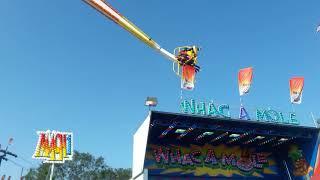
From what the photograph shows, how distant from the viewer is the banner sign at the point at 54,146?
3104 centimetres

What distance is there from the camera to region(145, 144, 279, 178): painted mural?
146 ft

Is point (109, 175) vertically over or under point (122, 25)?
under

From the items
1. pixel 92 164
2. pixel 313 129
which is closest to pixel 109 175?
pixel 92 164

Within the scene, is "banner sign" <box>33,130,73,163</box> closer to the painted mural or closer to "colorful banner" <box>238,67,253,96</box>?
the painted mural

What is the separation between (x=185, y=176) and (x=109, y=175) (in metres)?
68.1

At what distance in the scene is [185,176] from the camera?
1766 inches

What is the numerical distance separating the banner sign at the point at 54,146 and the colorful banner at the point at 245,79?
2300 centimetres

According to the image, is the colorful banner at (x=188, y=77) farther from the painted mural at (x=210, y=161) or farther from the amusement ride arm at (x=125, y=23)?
the painted mural at (x=210, y=161)

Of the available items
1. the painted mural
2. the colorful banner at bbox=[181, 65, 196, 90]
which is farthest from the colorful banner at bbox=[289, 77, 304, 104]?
the colorful banner at bbox=[181, 65, 196, 90]

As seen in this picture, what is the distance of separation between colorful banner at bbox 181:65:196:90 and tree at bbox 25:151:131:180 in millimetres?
69309

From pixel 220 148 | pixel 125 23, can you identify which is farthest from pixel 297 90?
pixel 125 23

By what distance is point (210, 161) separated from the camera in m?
46.7

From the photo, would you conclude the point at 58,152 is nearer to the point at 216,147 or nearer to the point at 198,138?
the point at 198,138

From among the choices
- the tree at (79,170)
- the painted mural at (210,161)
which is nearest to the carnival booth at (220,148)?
the painted mural at (210,161)
